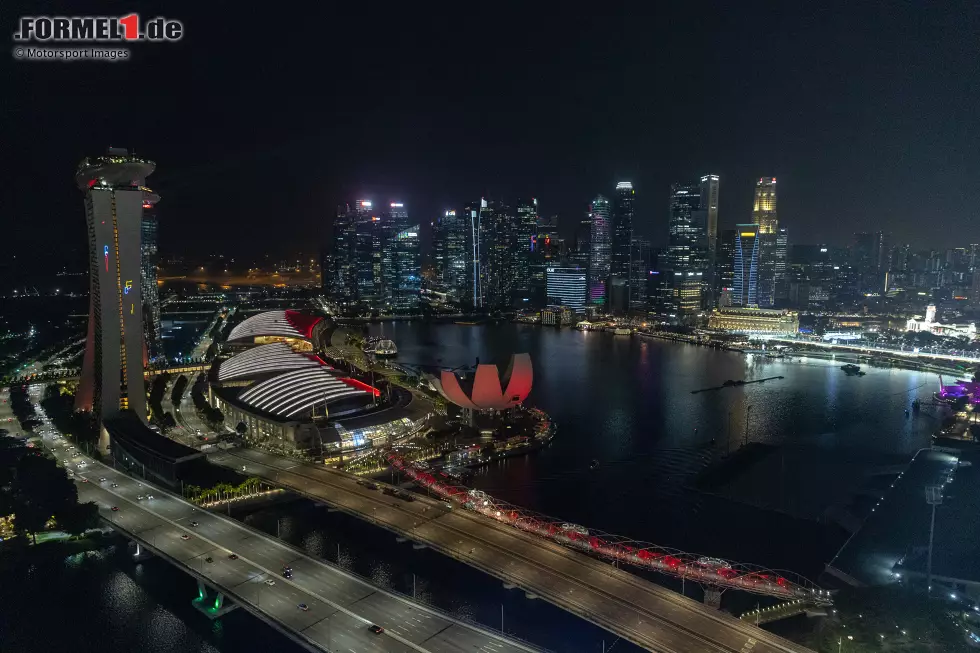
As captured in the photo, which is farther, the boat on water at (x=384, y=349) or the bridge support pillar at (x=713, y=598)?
the boat on water at (x=384, y=349)

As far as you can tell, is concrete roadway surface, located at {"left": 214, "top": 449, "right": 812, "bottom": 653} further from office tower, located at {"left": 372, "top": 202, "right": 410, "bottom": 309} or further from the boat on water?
office tower, located at {"left": 372, "top": 202, "right": 410, "bottom": 309}

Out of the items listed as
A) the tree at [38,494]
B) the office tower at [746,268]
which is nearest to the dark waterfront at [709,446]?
the tree at [38,494]

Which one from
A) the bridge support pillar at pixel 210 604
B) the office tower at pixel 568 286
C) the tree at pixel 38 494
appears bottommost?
the bridge support pillar at pixel 210 604

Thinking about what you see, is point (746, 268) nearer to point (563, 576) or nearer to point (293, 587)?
point (563, 576)

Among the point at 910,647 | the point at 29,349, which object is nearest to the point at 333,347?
the point at 29,349

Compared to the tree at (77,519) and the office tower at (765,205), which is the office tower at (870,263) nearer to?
the office tower at (765,205)

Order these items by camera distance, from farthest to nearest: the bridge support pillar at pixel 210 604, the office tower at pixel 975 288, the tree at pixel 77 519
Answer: the office tower at pixel 975 288, the tree at pixel 77 519, the bridge support pillar at pixel 210 604
